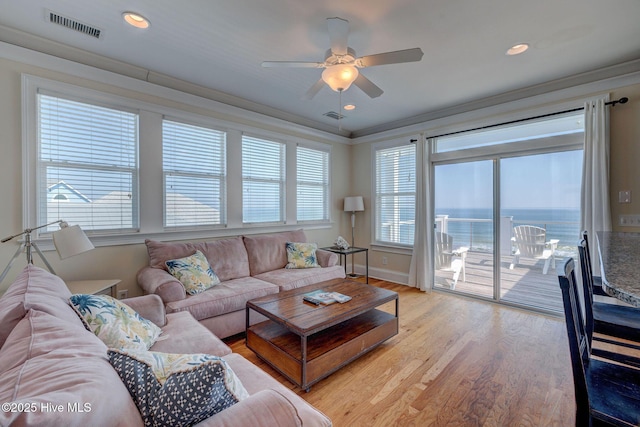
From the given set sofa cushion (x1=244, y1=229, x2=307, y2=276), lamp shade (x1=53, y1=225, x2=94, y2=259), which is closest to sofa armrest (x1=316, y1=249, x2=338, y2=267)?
sofa cushion (x1=244, y1=229, x2=307, y2=276)

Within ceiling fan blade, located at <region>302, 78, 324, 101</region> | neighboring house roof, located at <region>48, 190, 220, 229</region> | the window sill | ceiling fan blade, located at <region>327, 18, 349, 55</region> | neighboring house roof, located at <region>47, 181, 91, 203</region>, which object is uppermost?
ceiling fan blade, located at <region>327, 18, 349, 55</region>

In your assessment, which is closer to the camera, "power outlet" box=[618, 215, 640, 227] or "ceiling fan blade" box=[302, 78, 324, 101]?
"ceiling fan blade" box=[302, 78, 324, 101]

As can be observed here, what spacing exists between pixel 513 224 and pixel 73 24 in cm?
486

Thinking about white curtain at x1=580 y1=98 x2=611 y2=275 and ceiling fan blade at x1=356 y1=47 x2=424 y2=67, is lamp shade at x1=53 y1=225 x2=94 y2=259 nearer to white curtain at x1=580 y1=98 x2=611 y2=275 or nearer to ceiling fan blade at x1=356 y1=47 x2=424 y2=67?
ceiling fan blade at x1=356 y1=47 x2=424 y2=67

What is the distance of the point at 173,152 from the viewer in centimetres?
318

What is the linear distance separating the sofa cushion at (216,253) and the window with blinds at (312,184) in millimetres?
1396

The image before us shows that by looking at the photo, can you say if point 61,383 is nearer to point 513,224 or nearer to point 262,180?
point 262,180

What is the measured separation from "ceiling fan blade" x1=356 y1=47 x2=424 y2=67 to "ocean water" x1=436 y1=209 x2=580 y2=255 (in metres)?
2.61

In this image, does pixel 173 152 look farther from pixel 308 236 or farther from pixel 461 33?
pixel 461 33

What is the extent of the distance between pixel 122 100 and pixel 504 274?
16.0ft

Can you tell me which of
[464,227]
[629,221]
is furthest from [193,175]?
[629,221]

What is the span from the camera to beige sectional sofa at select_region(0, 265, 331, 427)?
1.88ft

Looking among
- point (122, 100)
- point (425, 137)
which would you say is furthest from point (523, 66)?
point (122, 100)

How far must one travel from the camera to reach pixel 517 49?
95.8 inches
